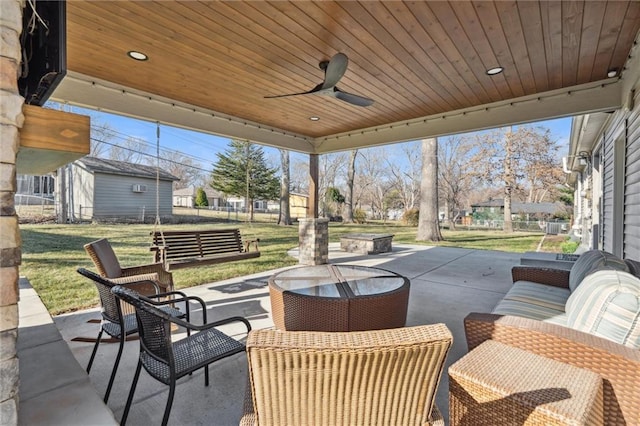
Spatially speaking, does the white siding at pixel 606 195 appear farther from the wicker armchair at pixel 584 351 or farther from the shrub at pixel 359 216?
the shrub at pixel 359 216

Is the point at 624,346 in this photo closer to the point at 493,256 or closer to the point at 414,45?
the point at 414,45

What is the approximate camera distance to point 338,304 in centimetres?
261

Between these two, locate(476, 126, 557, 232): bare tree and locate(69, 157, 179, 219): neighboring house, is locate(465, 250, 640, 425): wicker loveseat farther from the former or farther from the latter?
locate(476, 126, 557, 232): bare tree

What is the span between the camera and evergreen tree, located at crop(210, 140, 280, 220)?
11.3m

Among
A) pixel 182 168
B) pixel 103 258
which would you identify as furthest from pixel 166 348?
pixel 182 168

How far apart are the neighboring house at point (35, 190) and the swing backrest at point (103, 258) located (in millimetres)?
2347

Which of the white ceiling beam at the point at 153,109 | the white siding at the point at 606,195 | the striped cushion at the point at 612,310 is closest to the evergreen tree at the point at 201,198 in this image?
the white ceiling beam at the point at 153,109

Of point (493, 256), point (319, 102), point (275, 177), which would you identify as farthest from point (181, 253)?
point (275, 177)

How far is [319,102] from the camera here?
15.0 ft

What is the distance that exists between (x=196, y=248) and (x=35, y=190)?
2.69 meters

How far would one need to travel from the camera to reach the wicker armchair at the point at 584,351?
1439mm

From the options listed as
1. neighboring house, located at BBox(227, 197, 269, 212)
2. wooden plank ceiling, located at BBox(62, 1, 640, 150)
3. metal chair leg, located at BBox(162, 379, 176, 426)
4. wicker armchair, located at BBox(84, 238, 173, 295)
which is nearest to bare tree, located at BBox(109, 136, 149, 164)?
neighboring house, located at BBox(227, 197, 269, 212)

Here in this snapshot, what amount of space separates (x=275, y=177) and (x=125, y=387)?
1283cm

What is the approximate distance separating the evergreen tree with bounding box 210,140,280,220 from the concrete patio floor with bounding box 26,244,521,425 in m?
4.88
